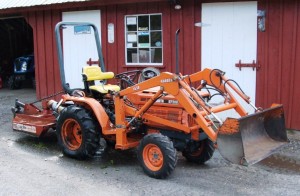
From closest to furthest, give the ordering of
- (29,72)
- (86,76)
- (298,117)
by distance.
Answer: (86,76) → (298,117) → (29,72)

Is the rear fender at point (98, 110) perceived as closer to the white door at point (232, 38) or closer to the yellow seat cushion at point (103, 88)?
the yellow seat cushion at point (103, 88)

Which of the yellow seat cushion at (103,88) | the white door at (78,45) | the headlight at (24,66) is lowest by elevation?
the yellow seat cushion at (103,88)

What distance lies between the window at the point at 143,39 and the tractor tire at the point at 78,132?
3.80 metres

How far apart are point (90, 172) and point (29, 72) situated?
10.5 metres

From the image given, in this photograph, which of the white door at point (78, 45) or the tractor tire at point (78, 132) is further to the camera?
the white door at point (78, 45)

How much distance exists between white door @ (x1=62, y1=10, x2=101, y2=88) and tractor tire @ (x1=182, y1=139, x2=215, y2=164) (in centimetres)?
523

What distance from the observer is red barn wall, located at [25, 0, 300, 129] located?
822cm

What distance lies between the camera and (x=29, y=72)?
619 inches

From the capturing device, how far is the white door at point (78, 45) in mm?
10852

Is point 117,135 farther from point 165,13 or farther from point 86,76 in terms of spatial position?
point 165,13

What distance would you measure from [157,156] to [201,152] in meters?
0.86

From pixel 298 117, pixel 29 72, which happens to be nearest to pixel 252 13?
pixel 298 117

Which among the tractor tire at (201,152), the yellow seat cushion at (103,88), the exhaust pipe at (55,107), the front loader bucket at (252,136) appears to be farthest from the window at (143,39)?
the front loader bucket at (252,136)

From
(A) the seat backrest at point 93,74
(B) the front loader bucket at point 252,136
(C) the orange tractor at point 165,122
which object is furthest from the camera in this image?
(A) the seat backrest at point 93,74
